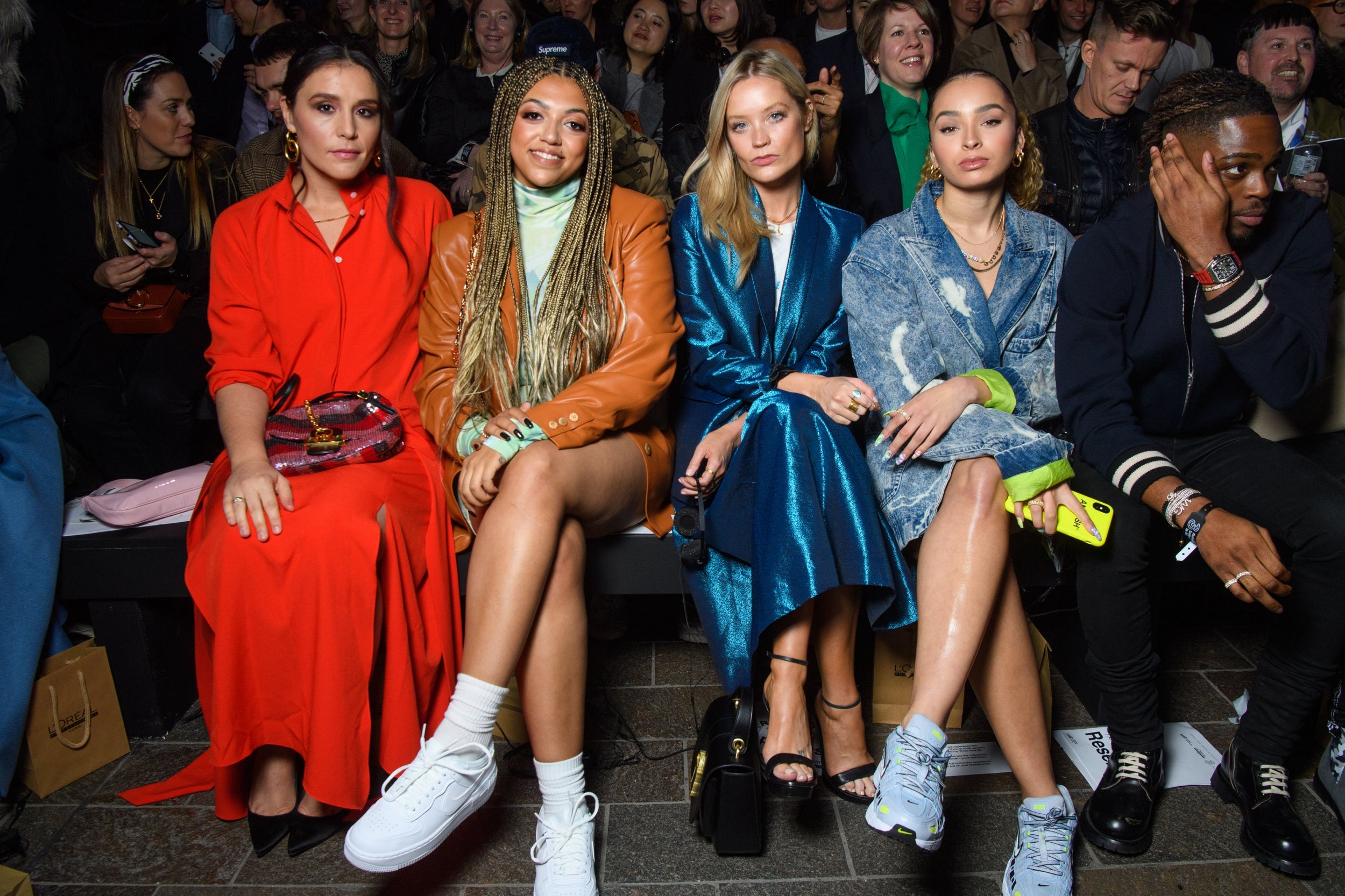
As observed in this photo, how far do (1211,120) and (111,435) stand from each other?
3.12m

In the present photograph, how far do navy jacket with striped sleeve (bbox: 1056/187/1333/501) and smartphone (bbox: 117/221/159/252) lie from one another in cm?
276

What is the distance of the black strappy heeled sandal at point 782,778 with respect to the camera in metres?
1.92

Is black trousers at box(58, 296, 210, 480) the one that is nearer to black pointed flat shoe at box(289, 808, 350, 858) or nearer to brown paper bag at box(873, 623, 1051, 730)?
black pointed flat shoe at box(289, 808, 350, 858)

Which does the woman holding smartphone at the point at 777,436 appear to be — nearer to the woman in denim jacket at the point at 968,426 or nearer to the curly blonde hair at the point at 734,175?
the curly blonde hair at the point at 734,175

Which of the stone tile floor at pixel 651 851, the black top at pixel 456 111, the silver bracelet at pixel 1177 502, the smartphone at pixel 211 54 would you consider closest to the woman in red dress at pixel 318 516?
the stone tile floor at pixel 651 851

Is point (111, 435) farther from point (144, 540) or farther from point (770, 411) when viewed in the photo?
point (770, 411)

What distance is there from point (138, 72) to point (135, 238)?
56cm

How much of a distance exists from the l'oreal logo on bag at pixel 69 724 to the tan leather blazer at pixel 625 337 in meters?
1.02

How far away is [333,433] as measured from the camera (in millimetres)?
2150

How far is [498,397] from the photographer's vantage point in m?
2.25

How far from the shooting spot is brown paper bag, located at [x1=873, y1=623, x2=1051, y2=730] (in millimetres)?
2344

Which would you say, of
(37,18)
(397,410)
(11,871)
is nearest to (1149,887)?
(397,410)

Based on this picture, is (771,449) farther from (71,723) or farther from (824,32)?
(824,32)

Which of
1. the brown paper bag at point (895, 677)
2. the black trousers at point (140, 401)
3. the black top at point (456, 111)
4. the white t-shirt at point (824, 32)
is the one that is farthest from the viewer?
the white t-shirt at point (824, 32)
